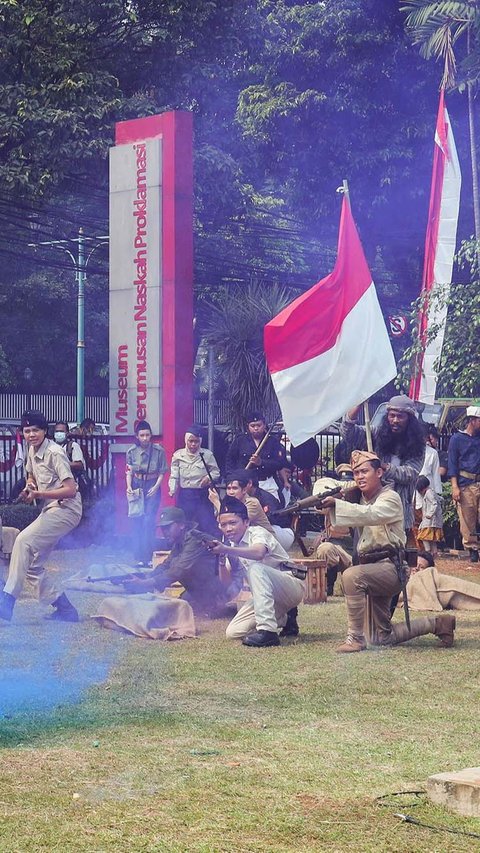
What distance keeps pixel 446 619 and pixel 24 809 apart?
4315 millimetres

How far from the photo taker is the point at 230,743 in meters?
5.52

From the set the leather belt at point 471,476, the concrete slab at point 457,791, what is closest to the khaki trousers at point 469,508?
the leather belt at point 471,476

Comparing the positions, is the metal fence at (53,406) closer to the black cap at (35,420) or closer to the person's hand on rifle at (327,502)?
the black cap at (35,420)

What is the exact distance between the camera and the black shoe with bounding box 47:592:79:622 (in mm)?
9602

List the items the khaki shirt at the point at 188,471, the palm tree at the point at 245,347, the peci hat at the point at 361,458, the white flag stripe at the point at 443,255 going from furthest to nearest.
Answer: the palm tree at the point at 245,347 < the white flag stripe at the point at 443,255 < the khaki shirt at the point at 188,471 < the peci hat at the point at 361,458

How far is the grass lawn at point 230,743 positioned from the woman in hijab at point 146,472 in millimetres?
4693

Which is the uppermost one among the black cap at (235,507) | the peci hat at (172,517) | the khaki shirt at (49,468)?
the khaki shirt at (49,468)

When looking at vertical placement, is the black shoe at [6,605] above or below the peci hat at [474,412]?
below

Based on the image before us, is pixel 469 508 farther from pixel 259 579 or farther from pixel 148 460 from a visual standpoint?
pixel 259 579

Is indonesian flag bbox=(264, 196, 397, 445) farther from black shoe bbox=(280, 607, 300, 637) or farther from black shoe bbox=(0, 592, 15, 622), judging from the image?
black shoe bbox=(0, 592, 15, 622)

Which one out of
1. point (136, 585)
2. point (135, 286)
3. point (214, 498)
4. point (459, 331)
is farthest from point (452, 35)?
point (136, 585)

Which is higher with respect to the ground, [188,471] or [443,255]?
[443,255]

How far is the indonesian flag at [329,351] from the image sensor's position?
9281mm

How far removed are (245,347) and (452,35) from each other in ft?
26.5
